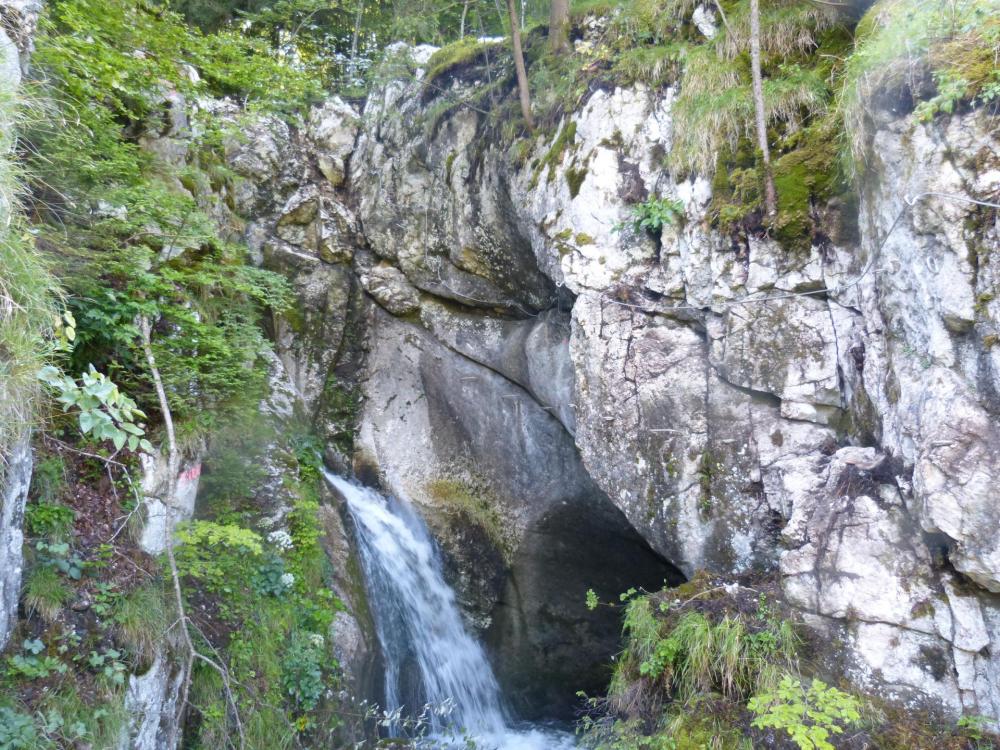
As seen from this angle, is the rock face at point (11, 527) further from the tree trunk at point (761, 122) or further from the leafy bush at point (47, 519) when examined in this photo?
the tree trunk at point (761, 122)

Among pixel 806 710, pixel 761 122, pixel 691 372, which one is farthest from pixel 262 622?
pixel 761 122

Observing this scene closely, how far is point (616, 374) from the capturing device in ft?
20.2

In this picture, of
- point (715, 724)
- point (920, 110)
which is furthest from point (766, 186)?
point (715, 724)

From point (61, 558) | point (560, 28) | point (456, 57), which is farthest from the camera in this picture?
point (456, 57)

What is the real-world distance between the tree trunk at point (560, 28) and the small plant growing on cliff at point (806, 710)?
22.7 ft

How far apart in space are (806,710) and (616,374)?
124 inches

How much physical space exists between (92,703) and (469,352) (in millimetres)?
5726

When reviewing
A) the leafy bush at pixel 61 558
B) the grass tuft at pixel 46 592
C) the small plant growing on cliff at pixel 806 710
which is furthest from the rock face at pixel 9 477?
the small plant growing on cliff at pixel 806 710

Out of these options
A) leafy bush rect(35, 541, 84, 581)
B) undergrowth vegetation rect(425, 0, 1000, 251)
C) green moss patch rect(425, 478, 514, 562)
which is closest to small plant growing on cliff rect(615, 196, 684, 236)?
undergrowth vegetation rect(425, 0, 1000, 251)

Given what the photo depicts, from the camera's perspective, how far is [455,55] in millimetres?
8797

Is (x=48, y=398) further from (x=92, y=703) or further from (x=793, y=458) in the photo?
(x=793, y=458)

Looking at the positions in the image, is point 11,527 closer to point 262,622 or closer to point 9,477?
point 9,477

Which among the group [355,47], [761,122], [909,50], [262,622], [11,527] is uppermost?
[355,47]

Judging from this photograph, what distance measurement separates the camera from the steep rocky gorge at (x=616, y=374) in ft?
13.6
